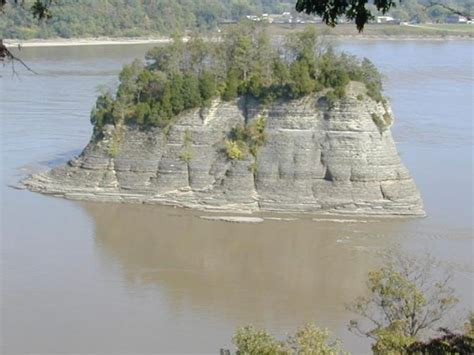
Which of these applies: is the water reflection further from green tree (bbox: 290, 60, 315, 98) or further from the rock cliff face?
green tree (bbox: 290, 60, 315, 98)

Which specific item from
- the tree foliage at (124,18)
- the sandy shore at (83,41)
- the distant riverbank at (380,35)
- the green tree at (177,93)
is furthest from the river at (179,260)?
the distant riverbank at (380,35)

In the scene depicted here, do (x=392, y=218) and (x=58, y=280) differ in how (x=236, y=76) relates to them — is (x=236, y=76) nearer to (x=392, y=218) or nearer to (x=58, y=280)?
(x=392, y=218)

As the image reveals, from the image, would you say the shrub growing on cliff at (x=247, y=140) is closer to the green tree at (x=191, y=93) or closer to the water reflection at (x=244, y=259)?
the green tree at (x=191, y=93)

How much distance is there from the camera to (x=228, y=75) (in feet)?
80.6

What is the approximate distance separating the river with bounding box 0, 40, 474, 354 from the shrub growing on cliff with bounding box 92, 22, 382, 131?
257 cm

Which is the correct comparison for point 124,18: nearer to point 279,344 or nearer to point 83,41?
point 83,41

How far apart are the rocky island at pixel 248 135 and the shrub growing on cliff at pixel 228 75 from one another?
28 mm

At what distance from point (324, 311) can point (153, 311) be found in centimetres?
298

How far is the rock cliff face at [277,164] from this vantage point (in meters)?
23.7

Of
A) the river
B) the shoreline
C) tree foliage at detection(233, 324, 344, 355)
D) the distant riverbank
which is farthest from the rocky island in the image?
the distant riverbank

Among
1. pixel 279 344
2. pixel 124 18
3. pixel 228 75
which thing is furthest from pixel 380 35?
pixel 279 344

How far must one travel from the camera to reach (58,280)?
18.5 metres

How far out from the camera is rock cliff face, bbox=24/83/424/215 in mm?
23703

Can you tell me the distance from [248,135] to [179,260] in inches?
191
